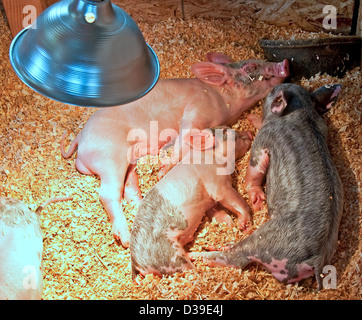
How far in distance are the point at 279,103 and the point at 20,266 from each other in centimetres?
160

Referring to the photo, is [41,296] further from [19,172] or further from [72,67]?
[72,67]

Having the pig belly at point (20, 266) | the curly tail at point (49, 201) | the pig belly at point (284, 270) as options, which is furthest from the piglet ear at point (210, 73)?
the pig belly at point (20, 266)

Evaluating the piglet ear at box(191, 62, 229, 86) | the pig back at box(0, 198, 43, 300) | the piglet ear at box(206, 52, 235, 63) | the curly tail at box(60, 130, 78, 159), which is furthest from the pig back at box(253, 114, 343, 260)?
the pig back at box(0, 198, 43, 300)

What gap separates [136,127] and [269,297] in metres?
1.27

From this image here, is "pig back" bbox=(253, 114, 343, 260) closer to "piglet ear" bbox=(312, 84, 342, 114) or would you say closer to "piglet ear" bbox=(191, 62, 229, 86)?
"piglet ear" bbox=(312, 84, 342, 114)

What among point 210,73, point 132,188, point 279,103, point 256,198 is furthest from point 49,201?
point 279,103

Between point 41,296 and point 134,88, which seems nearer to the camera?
point 134,88

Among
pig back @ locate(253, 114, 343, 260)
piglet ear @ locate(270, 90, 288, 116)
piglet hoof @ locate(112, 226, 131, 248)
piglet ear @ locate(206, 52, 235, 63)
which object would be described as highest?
piglet ear @ locate(270, 90, 288, 116)

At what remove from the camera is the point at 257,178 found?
2654mm

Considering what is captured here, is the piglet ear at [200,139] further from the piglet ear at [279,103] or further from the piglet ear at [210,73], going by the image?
the piglet ear at [210,73]

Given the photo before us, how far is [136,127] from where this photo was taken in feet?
9.41

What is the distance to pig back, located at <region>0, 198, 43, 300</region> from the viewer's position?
2.12m

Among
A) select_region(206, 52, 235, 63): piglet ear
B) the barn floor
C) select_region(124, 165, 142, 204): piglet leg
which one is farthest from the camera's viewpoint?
select_region(206, 52, 235, 63): piglet ear
